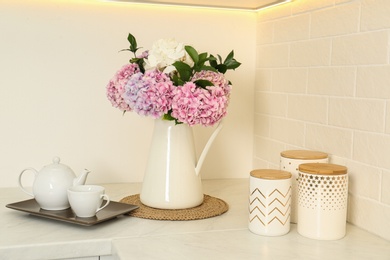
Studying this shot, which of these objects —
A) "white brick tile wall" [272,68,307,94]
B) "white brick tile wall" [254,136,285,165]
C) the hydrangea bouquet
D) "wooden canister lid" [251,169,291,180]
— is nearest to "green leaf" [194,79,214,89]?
the hydrangea bouquet

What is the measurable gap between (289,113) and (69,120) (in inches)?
27.3

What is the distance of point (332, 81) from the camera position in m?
1.45

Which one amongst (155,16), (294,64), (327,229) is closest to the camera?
(327,229)

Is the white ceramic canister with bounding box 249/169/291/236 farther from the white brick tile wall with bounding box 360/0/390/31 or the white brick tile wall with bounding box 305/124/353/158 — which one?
the white brick tile wall with bounding box 360/0/390/31

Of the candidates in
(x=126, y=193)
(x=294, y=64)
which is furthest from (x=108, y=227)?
(x=294, y=64)

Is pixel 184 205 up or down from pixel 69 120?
down

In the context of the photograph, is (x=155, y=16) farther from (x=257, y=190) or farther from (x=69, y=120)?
(x=257, y=190)

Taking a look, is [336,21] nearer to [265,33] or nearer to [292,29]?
[292,29]

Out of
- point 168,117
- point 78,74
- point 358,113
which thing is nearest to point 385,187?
point 358,113

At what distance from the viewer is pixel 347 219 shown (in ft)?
4.60

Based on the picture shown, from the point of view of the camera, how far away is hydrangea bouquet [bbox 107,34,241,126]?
135cm

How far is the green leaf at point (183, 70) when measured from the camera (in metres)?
1.36

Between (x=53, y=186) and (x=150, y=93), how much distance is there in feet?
1.12

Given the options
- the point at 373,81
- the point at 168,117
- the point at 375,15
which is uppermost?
the point at 375,15
